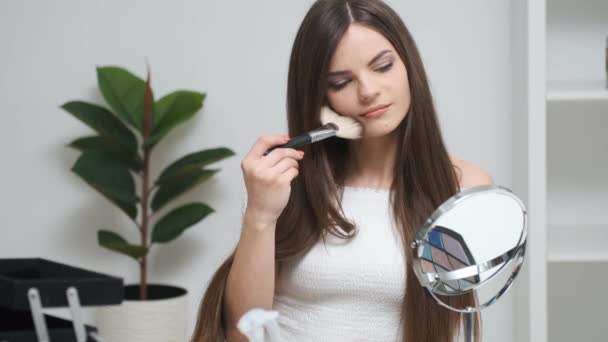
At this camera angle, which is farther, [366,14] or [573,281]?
[573,281]

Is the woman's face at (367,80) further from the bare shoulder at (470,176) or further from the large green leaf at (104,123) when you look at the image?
the large green leaf at (104,123)

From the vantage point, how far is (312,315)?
4.65ft

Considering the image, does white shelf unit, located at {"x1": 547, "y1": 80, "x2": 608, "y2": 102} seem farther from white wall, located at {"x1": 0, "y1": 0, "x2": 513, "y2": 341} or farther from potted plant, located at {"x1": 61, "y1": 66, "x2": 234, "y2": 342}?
potted plant, located at {"x1": 61, "y1": 66, "x2": 234, "y2": 342}

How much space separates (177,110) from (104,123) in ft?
0.72

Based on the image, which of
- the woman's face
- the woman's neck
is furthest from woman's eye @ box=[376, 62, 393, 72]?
the woman's neck

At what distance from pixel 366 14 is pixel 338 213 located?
1.11 ft

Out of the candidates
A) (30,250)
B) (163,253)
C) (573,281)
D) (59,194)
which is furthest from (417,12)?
(30,250)

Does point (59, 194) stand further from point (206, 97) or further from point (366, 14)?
point (366, 14)

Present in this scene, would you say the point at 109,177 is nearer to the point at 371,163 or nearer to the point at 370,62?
the point at 371,163

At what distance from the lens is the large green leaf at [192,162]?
91.0 inches

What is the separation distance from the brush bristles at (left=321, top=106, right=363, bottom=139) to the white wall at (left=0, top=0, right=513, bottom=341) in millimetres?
1123

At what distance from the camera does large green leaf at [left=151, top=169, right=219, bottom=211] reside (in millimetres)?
2357

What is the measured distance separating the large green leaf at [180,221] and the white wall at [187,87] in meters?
0.15

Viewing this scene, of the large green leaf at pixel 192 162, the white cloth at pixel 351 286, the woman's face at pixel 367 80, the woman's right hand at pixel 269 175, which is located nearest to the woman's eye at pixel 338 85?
the woman's face at pixel 367 80
